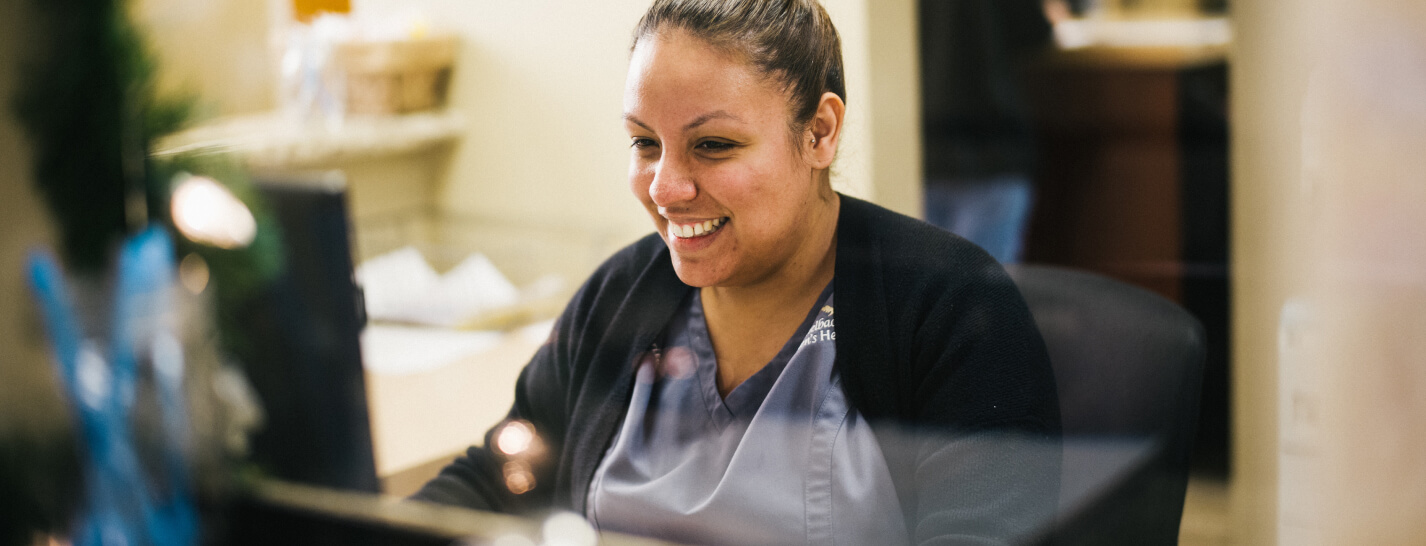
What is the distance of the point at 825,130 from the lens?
671 mm

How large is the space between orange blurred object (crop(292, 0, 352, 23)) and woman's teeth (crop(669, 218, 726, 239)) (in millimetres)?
382

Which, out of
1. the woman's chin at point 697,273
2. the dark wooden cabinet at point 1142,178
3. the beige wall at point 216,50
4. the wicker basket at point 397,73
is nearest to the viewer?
the dark wooden cabinet at point 1142,178

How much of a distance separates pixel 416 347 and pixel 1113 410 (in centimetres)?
57

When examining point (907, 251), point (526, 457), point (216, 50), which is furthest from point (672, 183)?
point (216, 50)

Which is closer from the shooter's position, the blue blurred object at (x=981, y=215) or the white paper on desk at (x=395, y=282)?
the blue blurred object at (x=981, y=215)

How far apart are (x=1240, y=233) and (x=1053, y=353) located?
6.0 inches

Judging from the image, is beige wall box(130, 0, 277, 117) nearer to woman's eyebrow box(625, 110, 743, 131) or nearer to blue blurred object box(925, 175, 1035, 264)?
woman's eyebrow box(625, 110, 743, 131)

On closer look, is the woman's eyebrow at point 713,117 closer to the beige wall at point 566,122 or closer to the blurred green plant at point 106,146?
the beige wall at point 566,122

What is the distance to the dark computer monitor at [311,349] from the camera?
942 mm

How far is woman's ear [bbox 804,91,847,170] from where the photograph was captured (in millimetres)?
667

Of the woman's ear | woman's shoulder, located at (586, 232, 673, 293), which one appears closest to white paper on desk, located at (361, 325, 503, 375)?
woman's shoulder, located at (586, 232, 673, 293)

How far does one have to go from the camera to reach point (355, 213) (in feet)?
3.01

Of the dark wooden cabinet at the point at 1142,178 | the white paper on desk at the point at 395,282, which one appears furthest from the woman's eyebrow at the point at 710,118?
the white paper on desk at the point at 395,282

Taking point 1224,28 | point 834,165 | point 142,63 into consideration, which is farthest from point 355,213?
point 1224,28
